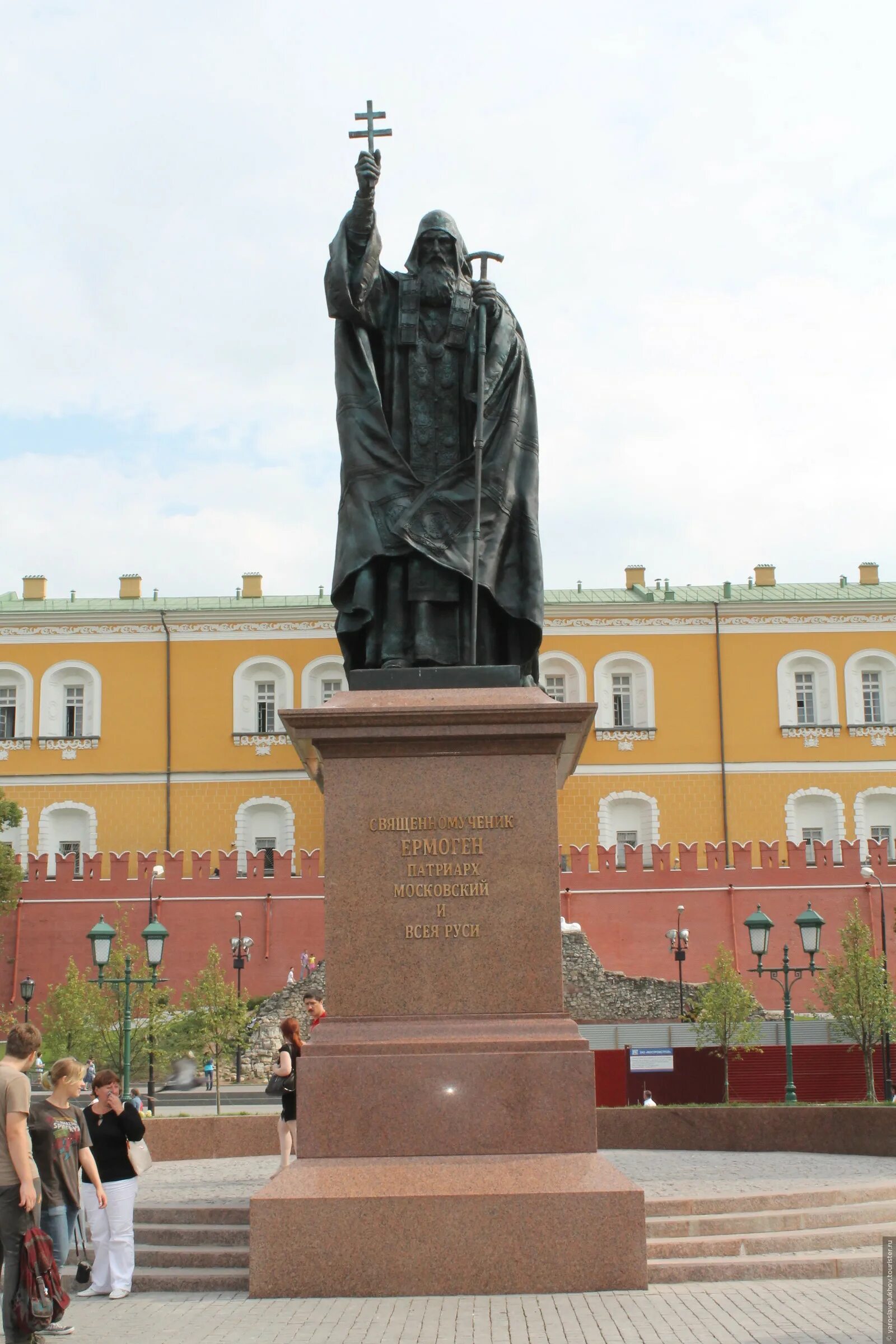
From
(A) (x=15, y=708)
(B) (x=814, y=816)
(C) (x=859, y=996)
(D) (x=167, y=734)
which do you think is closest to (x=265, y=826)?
(D) (x=167, y=734)

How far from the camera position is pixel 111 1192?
7.23m

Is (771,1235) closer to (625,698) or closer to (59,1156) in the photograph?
(59,1156)

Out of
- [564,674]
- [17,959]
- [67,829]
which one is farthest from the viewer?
[564,674]

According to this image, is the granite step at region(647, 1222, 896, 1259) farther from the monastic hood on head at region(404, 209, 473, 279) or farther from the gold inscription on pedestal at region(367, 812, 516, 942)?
the monastic hood on head at region(404, 209, 473, 279)

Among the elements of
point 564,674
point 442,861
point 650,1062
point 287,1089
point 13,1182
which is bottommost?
point 650,1062

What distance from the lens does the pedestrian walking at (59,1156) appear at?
6863 mm

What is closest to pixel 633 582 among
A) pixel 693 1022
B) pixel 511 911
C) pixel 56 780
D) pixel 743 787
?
pixel 743 787

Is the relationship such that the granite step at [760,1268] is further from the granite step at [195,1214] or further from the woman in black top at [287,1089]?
the woman in black top at [287,1089]

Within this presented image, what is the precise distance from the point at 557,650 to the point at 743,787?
686 cm

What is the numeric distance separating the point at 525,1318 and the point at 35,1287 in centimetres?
176

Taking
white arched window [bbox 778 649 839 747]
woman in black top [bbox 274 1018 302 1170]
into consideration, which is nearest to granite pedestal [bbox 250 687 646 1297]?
woman in black top [bbox 274 1018 302 1170]

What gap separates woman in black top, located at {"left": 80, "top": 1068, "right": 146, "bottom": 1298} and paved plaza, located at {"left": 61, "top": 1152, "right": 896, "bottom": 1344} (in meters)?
0.13

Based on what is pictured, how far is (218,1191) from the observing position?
8.99 m

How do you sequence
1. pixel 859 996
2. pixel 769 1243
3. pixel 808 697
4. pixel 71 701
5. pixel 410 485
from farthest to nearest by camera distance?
pixel 71 701 < pixel 808 697 < pixel 859 996 < pixel 410 485 < pixel 769 1243
